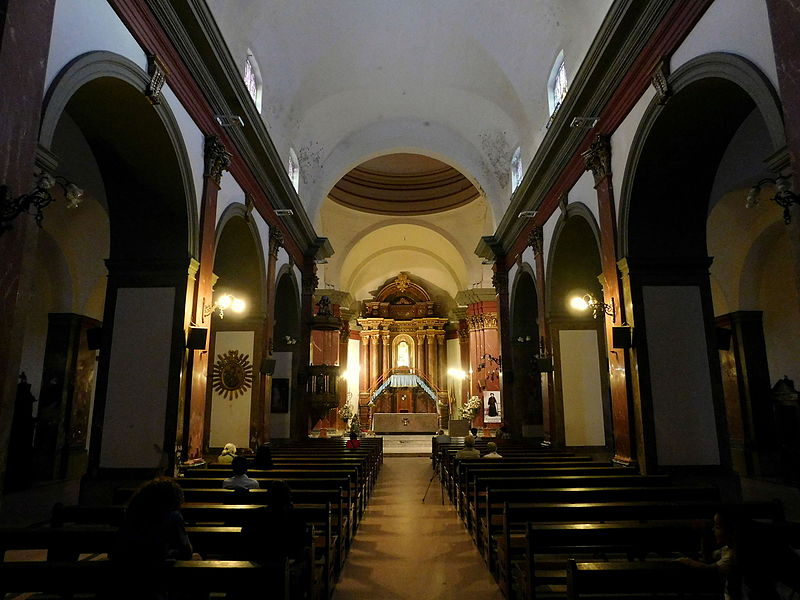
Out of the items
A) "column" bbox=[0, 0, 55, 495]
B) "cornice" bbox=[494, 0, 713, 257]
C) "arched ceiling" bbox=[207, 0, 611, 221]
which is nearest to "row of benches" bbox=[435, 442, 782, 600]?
"column" bbox=[0, 0, 55, 495]

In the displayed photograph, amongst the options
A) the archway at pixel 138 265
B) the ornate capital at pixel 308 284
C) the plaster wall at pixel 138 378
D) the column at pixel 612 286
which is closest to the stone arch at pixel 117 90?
the archway at pixel 138 265

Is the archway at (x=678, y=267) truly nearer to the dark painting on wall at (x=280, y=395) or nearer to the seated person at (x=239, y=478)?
the seated person at (x=239, y=478)

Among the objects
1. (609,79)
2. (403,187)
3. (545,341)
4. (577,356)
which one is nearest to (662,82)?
(609,79)

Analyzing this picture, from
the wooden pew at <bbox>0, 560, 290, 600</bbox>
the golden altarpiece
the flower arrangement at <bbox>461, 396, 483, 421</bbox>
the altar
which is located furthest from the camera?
the golden altarpiece

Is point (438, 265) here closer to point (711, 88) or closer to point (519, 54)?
point (519, 54)

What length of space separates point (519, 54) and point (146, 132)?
23.2ft

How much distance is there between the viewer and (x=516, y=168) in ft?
44.9

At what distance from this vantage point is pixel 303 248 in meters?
15.3

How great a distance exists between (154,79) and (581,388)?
29.8ft

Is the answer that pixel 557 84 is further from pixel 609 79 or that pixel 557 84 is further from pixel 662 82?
pixel 662 82

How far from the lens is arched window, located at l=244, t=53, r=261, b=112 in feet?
31.4

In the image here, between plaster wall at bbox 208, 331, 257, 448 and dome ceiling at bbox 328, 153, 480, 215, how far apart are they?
10.9m

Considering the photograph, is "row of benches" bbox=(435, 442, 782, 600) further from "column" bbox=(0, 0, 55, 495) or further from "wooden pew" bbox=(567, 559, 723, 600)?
"column" bbox=(0, 0, 55, 495)

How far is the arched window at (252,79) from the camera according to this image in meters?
9.57
